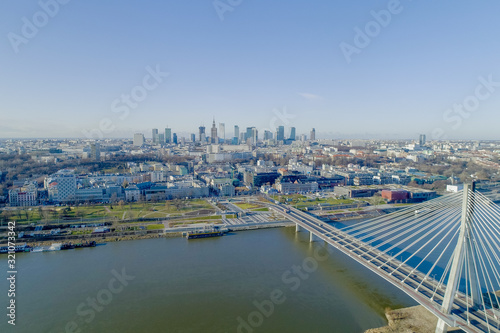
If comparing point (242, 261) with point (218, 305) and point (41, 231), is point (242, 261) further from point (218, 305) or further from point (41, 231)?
point (41, 231)

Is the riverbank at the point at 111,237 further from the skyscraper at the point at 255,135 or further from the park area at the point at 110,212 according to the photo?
the skyscraper at the point at 255,135

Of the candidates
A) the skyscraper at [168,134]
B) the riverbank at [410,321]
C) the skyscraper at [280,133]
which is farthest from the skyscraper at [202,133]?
the riverbank at [410,321]

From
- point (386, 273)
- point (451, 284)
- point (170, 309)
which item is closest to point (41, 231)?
point (170, 309)

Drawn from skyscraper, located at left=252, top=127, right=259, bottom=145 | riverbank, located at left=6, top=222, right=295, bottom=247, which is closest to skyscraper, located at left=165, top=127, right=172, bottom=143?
skyscraper, located at left=252, top=127, right=259, bottom=145

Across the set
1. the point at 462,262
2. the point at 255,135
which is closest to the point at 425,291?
Result: the point at 462,262

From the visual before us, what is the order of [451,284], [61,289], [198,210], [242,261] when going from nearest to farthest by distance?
[451,284]
[61,289]
[242,261]
[198,210]

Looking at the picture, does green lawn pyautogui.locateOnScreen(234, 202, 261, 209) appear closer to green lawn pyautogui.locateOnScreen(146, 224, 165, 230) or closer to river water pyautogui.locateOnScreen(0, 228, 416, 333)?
green lawn pyautogui.locateOnScreen(146, 224, 165, 230)
